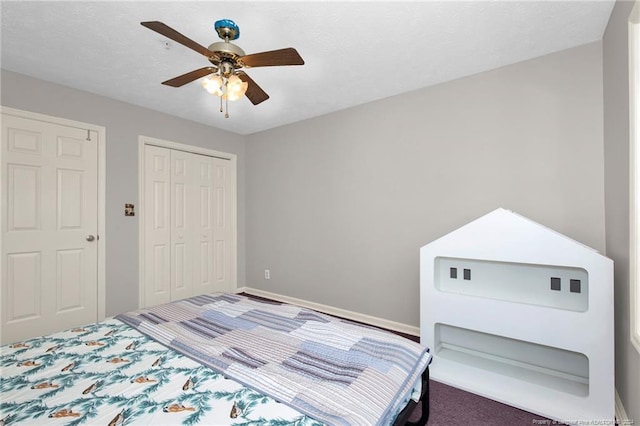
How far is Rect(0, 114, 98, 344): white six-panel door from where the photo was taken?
2.61 meters

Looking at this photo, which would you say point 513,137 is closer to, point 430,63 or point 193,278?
point 430,63

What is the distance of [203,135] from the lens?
4.06m

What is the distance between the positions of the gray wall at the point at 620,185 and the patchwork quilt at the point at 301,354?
1.11m

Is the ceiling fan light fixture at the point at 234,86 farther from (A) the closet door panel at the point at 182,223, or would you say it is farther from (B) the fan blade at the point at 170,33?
(A) the closet door panel at the point at 182,223

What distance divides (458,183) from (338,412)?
2.29 metres

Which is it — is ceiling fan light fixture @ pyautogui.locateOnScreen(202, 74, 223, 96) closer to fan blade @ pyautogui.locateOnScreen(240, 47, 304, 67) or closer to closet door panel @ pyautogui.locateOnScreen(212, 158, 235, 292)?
fan blade @ pyautogui.locateOnScreen(240, 47, 304, 67)

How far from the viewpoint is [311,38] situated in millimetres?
2096

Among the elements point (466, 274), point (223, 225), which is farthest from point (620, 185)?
point (223, 225)

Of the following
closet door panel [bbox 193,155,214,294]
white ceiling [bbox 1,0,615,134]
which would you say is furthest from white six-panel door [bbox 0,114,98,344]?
closet door panel [bbox 193,155,214,294]

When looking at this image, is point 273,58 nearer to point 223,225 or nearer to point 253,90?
point 253,90

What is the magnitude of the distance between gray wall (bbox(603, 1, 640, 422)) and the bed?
3.69 ft

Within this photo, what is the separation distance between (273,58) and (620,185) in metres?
2.16

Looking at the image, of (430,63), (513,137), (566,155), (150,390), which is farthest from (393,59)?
(150,390)

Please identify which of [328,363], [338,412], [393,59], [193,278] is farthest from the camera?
[193,278]
